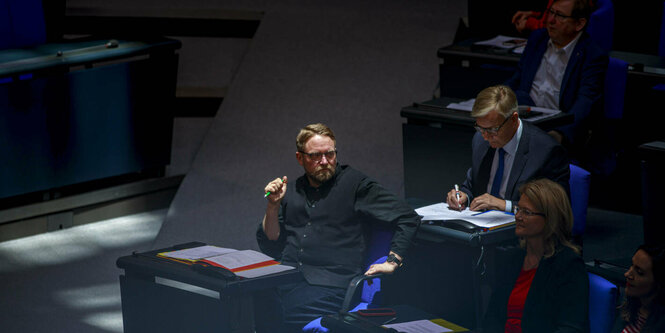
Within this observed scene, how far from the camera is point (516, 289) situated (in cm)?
334

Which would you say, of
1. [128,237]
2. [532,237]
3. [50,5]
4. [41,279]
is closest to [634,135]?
[532,237]

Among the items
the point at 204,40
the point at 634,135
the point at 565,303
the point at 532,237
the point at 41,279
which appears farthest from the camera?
the point at 204,40

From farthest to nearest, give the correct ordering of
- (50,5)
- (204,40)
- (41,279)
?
(204,40) → (50,5) → (41,279)

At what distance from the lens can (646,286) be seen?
3.06 meters

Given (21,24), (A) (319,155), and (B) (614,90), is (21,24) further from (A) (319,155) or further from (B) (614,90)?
(B) (614,90)

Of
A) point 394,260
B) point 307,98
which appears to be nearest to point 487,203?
point 394,260

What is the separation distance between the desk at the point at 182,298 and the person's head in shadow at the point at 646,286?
108cm

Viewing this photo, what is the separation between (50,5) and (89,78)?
3.72 ft

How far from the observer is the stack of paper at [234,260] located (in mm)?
3395

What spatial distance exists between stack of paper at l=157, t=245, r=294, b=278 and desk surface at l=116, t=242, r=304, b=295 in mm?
31

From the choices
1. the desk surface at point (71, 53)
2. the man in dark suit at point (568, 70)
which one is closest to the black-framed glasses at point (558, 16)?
the man in dark suit at point (568, 70)

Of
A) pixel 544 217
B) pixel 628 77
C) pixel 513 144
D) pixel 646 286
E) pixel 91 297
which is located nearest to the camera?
pixel 646 286

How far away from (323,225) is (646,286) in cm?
133

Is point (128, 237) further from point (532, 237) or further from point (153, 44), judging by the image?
point (532, 237)
